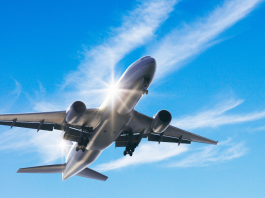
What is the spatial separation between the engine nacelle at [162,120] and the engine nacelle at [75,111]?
5.75 m

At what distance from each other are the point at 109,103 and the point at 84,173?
12.0m

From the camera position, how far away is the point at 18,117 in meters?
19.2

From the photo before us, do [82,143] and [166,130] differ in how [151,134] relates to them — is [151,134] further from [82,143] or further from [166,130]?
[82,143]

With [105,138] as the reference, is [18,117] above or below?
above

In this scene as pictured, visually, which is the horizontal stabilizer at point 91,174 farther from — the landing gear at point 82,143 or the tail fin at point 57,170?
the landing gear at point 82,143

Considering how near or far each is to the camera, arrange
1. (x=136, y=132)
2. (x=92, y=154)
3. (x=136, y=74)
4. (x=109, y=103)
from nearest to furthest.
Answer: (x=136, y=74)
(x=109, y=103)
(x=92, y=154)
(x=136, y=132)

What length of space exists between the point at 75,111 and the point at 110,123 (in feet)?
8.71

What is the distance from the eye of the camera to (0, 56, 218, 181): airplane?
17094 millimetres

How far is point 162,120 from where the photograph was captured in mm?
19766

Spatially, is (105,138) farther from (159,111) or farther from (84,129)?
(159,111)

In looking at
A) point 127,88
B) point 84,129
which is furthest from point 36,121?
point 127,88

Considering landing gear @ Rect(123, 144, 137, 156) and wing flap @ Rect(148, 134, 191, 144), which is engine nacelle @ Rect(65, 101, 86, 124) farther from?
wing flap @ Rect(148, 134, 191, 144)

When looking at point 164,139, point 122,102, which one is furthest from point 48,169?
point 122,102

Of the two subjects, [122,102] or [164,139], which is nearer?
[122,102]
